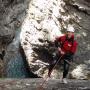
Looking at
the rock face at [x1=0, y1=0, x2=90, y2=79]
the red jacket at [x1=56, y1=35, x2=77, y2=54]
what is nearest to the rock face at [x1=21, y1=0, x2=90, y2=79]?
the rock face at [x1=0, y1=0, x2=90, y2=79]

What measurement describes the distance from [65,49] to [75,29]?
6.48 metres

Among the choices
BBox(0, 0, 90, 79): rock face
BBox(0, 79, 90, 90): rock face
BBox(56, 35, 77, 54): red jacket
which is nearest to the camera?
BBox(56, 35, 77, 54): red jacket

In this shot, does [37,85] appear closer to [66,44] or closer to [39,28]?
[66,44]

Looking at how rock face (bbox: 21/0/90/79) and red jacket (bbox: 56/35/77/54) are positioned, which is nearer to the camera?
red jacket (bbox: 56/35/77/54)

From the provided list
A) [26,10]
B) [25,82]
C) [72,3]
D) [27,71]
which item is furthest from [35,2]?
[25,82]

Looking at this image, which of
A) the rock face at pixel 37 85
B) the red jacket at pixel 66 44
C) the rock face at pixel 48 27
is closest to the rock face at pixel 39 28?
the rock face at pixel 48 27

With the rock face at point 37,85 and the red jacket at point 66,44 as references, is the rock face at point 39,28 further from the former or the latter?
the red jacket at point 66,44

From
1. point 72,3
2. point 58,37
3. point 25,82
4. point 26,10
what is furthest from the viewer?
point 72,3

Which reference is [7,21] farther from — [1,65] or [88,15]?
[88,15]

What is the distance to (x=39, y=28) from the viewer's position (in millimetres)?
18375

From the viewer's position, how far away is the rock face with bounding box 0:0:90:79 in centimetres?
1720

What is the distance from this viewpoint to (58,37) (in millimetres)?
12227

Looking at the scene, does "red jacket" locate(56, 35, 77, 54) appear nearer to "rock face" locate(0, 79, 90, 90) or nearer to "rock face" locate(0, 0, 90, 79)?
"rock face" locate(0, 79, 90, 90)

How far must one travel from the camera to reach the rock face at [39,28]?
17.2 m
